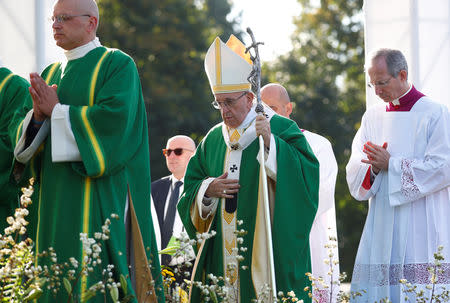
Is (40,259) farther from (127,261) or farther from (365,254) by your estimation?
(365,254)

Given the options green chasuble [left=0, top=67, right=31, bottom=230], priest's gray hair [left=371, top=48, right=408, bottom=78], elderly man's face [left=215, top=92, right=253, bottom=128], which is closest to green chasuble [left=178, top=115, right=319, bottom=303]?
elderly man's face [left=215, top=92, right=253, bottom=128]

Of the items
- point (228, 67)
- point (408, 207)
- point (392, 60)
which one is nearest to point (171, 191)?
point (228, 67)

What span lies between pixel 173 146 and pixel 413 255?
12.5 ft

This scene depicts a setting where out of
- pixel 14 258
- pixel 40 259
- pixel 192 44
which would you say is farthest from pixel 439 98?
pixel 192 44

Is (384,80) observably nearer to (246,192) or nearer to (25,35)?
(246,192)

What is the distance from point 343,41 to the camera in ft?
112

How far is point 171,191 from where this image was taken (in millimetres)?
10141

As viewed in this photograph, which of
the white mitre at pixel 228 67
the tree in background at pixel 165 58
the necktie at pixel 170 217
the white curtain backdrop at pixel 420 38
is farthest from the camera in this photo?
the tree in background at pixel 165 58

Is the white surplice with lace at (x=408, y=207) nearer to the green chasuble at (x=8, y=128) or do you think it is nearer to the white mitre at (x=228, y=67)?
the white mitre at (x=228, y=67)

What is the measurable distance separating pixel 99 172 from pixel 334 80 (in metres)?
29.4

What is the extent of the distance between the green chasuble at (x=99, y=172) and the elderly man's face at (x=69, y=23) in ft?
0.51

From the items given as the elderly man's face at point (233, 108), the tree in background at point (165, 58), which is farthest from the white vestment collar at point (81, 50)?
the tree in background at point (165, 58)

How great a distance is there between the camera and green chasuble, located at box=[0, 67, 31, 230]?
6.31 meters

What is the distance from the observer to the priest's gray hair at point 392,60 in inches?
280
